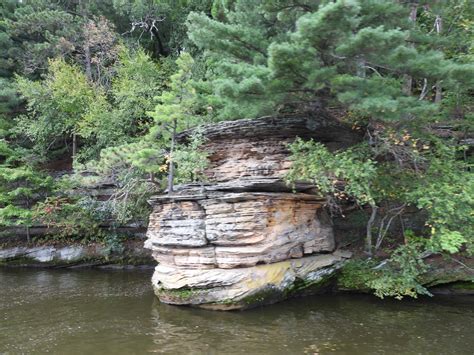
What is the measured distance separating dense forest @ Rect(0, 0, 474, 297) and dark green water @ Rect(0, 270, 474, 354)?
0.99 m

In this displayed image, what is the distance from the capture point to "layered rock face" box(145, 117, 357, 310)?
9.93 m

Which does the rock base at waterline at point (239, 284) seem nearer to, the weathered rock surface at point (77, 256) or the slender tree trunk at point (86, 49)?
the weathered rock surface at point (77, 256)

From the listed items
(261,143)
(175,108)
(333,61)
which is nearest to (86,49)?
(175,108)

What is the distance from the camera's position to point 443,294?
1072cm

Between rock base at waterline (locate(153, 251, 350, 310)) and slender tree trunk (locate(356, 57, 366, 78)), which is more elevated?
slender tree trunk (locate(356, 57, 366, 78))

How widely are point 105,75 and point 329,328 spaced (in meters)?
17.9

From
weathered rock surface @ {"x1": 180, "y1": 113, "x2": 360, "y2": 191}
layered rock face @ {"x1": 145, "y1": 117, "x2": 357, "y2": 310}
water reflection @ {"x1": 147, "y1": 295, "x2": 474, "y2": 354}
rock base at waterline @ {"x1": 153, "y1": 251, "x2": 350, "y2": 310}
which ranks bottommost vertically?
water reflection @ {"x1": 147, "y1": 295, "x2": 474, "y2": 354}

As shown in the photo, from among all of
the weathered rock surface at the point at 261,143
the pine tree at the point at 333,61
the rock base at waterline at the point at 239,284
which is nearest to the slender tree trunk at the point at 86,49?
the weathered rock surface at the point at 261,143

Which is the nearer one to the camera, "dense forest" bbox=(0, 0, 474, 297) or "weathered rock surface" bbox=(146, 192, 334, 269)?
"dense forest" bbox=(0, 0, 474, 297)

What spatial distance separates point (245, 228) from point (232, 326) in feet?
8.17

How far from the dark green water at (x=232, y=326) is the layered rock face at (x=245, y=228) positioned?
1.86ft

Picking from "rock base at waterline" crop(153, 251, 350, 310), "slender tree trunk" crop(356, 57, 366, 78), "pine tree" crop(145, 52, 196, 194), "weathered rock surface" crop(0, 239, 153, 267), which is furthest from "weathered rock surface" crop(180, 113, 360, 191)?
"weathered rock surface" crop(0, 239, 153, 267)

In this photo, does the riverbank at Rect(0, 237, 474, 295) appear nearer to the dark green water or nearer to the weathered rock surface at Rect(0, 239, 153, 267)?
the weathered rock surface at Rect(0, 239, 153, 267)

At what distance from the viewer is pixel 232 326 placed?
28.5 ft
